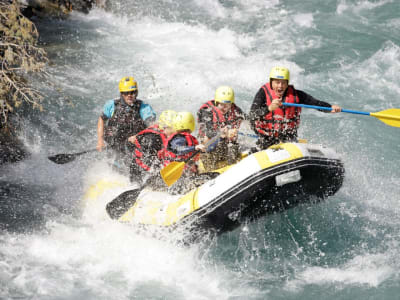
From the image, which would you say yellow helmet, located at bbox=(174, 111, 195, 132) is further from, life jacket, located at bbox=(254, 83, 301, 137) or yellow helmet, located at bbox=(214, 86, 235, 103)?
life jacket, located at bbox=(254, 83, 301, 137)

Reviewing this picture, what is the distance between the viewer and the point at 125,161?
20.5 feet

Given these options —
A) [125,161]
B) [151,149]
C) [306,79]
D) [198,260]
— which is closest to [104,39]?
[306,79]

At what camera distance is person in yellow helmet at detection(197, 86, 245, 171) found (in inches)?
222

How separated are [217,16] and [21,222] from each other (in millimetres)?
9490

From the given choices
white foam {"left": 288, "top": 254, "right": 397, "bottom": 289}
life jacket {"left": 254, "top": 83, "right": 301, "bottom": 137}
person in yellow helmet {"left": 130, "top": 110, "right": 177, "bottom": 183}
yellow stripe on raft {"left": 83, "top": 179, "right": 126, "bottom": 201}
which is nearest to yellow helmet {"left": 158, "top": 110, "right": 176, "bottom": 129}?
person in yellow helmet {"left": 130, "top": 110, "right": 177, "bottom": 183}

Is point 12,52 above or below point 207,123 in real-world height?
above

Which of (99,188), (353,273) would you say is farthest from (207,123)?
(353,273)

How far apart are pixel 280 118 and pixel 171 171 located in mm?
1482

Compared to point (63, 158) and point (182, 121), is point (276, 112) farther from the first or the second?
point (63, 158)

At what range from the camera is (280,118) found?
547cm

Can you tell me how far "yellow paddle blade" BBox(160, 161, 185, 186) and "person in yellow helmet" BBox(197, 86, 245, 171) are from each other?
69cm

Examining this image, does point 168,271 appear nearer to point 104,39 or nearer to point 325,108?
point 325,108

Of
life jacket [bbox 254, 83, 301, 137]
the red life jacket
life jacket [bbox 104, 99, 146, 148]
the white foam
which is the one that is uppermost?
life jacket [bbox 104, 99, 146, 148]

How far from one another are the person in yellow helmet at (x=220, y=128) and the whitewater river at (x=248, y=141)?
772 millimetres
